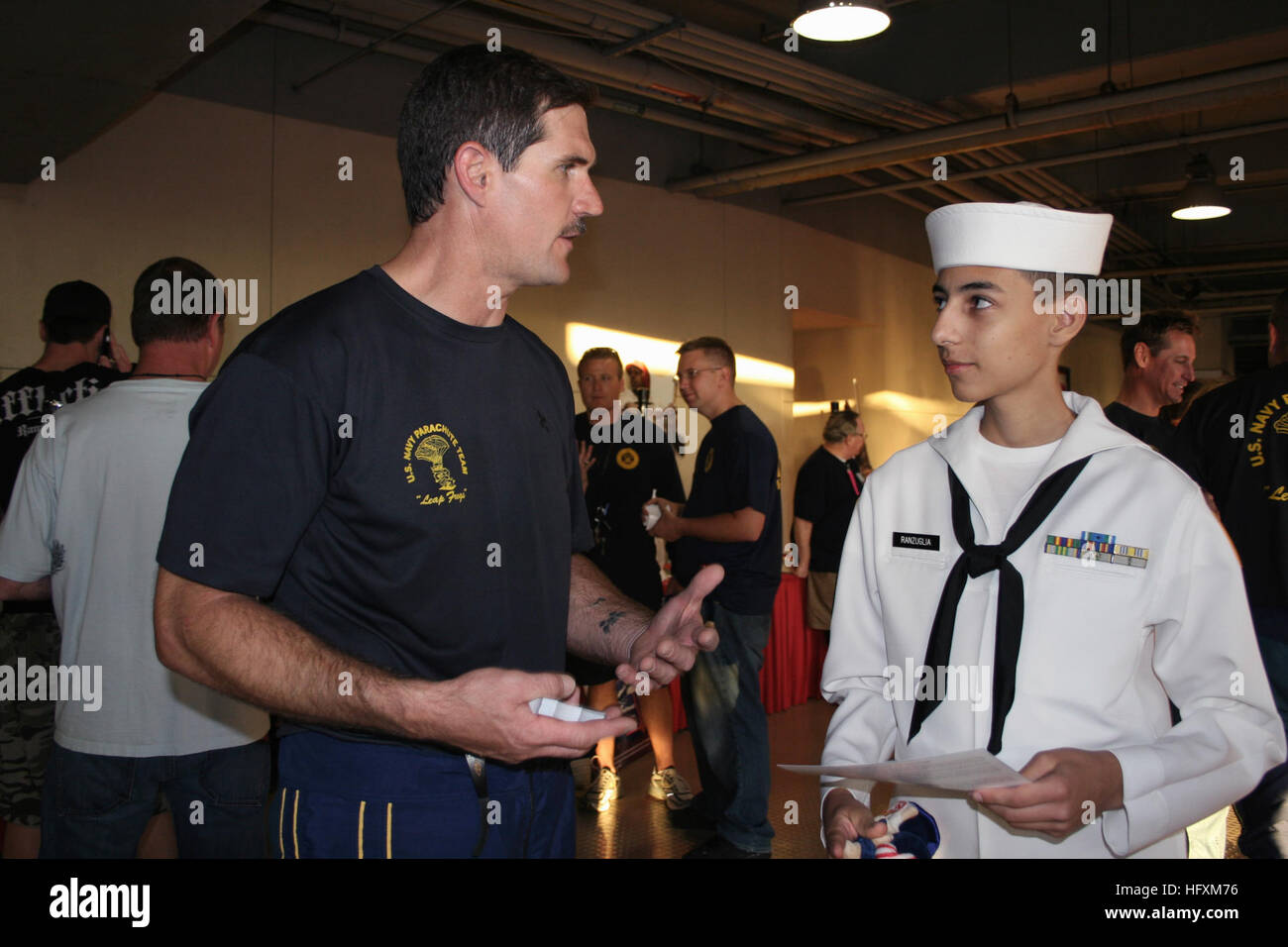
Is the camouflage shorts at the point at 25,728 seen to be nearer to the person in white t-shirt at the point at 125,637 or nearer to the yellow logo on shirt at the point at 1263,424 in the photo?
the person in white t-shirt at the point at 125,637

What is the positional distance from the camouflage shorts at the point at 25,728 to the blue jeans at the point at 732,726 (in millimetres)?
2289

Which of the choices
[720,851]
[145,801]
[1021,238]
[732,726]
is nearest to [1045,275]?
[1021,238]

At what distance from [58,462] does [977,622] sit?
209 cm

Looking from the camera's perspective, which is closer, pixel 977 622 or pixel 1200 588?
pixel 1200 588

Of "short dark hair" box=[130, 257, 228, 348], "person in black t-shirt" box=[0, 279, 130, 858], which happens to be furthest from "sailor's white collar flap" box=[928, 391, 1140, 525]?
"person in black t-shirt" box=[0, 279, 130, 858]

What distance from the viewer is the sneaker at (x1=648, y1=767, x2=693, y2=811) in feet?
14.6

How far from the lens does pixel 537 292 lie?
22.6 feet

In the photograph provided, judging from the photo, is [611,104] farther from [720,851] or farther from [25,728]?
[25,728]

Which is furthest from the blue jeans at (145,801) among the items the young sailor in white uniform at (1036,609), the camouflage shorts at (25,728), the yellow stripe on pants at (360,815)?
the young sailor in white uniform at (1036,609)

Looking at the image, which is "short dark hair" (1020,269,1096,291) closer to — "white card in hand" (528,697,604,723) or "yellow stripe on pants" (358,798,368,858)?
"white card in hand" (528,697,604,723)

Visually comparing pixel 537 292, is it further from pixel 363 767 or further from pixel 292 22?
pixel 363 767

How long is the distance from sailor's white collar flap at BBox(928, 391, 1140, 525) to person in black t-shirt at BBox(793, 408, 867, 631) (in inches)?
183
